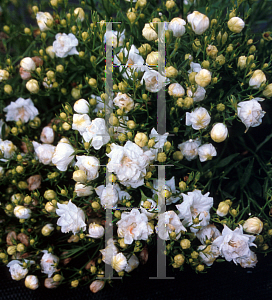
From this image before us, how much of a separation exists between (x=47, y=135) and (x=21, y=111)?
0.11 m

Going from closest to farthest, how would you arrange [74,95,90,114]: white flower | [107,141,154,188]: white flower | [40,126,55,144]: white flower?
[107,141,154,188]: white flower, [74,95,90,114]: white flower, [40,126,55,144]: white flower

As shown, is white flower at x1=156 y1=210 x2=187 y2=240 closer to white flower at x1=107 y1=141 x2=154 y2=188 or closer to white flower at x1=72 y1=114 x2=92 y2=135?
white flower at x1=107 y1=141 x2=154 y2=188

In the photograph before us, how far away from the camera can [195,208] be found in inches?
24.5

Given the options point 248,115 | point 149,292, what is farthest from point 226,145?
point 149,292

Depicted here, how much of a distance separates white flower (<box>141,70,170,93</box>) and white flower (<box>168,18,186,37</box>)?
10cm

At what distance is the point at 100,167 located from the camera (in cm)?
66

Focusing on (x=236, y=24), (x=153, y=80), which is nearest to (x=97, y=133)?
(x=153, y=80)

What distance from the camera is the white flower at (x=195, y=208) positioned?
59cm

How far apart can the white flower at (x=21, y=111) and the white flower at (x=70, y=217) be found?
0.29 metres

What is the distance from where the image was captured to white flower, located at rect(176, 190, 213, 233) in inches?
23.4

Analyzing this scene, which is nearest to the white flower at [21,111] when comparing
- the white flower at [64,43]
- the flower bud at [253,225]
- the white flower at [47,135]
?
the white flower at [47,135]

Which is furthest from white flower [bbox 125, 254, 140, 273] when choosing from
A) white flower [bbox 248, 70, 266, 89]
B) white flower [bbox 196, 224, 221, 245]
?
white flower [bbox 248, 70, 266, 89]

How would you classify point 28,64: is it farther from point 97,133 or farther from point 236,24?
point 236,24

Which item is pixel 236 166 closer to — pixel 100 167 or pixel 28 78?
pixel 100 167
